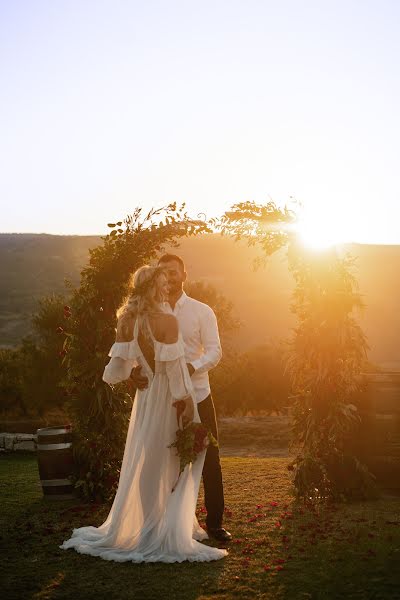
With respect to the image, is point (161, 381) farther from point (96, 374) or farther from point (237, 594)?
point (96, 374)

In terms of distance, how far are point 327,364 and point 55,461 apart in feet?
11.9

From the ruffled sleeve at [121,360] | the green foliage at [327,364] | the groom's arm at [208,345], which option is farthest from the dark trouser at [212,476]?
the green foliage at [327,364]

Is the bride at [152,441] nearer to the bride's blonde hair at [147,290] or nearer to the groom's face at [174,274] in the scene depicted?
the bride's blonde hair at [147,290]

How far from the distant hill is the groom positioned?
5190 cm

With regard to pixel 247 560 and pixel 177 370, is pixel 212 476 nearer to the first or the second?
pixel 247 560

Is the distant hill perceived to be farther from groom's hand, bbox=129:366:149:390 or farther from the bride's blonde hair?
the bride's blonde hair

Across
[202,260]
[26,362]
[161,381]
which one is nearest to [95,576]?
[161,381]

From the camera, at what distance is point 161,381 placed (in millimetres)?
6832

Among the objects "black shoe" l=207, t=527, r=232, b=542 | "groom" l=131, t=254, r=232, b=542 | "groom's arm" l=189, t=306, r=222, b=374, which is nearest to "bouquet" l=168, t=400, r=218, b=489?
"groom" l=131, t=254, r=232, b=542

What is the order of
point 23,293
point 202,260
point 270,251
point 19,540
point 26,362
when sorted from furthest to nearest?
1. point 202,260
2. point 23,293
3. point 26,362
4. point 270,251
5. point 19,540

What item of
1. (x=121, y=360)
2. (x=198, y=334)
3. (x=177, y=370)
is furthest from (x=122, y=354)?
(x=198, y=334)

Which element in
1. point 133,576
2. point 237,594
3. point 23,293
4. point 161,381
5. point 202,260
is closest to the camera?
point 237,594

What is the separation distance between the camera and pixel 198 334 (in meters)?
7.13

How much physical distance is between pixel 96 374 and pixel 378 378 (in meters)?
3.55
